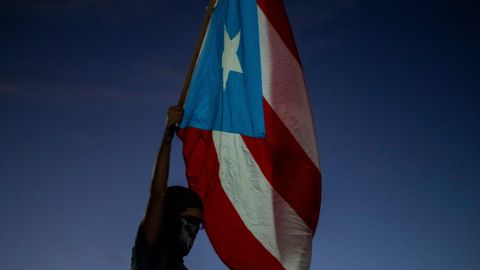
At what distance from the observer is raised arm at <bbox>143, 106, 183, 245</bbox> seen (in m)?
3.44

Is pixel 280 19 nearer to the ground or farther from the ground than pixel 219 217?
farther from the ground

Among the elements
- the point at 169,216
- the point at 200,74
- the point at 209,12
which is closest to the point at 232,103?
the point at 200,74

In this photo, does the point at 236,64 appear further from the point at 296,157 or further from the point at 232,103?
the point at 296,157

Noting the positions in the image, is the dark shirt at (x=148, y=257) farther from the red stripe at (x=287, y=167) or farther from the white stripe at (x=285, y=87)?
the white stripe at (x=285, y=87)

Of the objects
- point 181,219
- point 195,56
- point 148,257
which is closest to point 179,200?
point 181,219

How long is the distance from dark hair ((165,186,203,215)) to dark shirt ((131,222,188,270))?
29 centimetres

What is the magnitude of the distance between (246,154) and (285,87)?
1.06 m

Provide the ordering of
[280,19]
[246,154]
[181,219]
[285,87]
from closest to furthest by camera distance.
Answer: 1. [181,219]
2. [246,154]
3. [285,87]
4. [280,19]

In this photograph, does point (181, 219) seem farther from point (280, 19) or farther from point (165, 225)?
point (280, 19)

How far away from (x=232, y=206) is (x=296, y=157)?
0.98 meters

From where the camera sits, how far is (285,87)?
7.23 metres

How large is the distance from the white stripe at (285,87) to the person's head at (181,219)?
11.0 ft

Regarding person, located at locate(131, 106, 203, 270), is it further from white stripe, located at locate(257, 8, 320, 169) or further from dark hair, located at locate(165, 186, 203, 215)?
white stripe, located at locate(257, 8, 320, 169)

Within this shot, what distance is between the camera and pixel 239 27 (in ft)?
23.4
